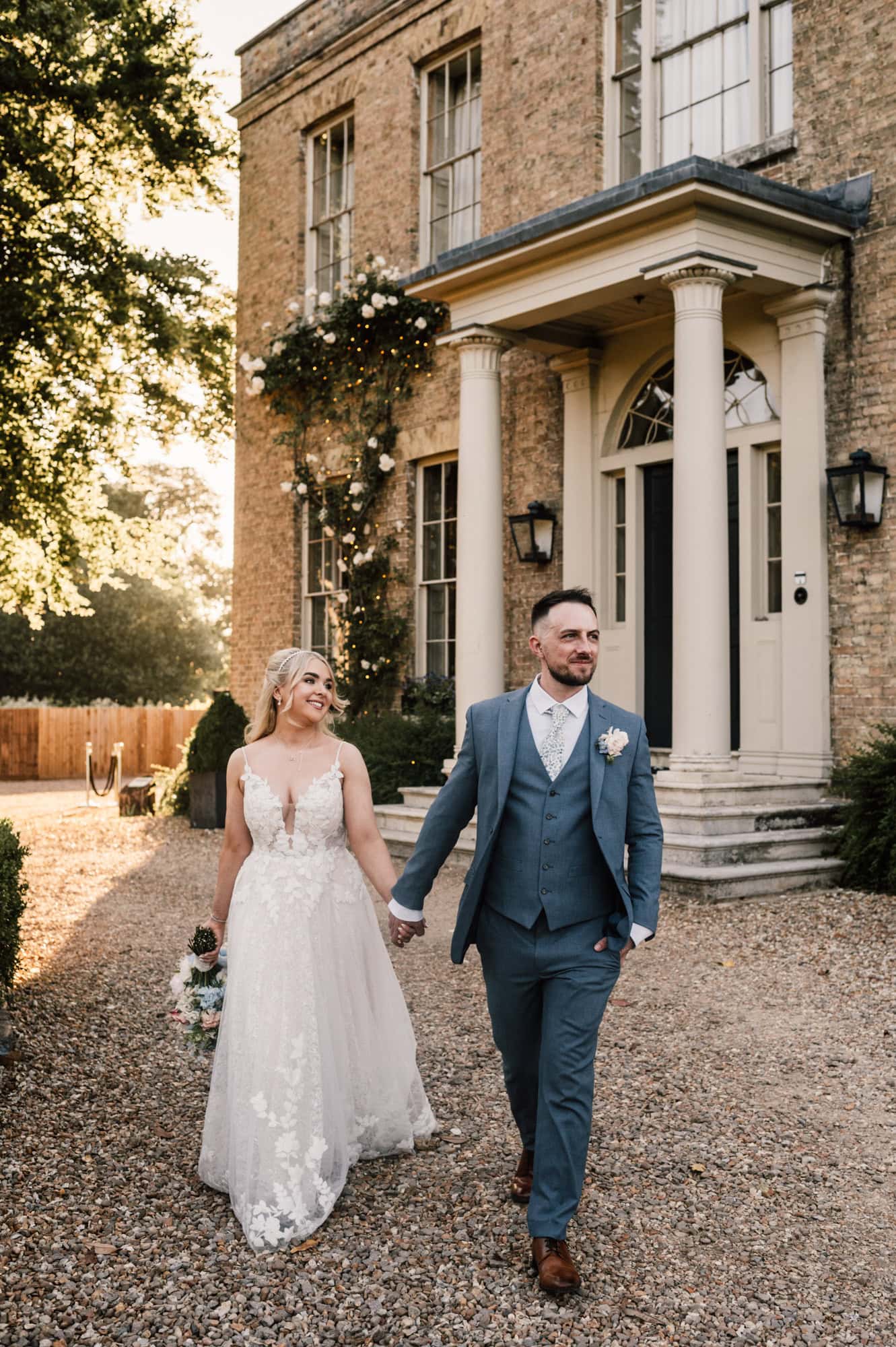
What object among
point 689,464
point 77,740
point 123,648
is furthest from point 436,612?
point 123,648

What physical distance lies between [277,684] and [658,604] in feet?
24.3

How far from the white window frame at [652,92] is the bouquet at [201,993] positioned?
8.38 meters

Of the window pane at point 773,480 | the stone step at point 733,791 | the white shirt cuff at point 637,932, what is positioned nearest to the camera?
the white shirt cuff at point 637,932

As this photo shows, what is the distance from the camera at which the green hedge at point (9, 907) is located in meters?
5.59

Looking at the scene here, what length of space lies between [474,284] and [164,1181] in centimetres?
844

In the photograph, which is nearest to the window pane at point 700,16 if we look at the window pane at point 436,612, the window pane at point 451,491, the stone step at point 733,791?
the window pane at point 451,491

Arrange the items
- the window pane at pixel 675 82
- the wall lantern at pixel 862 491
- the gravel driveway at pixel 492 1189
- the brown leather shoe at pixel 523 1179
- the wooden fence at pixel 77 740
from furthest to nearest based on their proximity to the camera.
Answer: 1. the wooden fence at pixel 77 740
2. the window pane at pixel 675 82
3. the wall lantern at pixel 862 491
4. the brown leather shoe at pixel 523 1179
5. the gravel driveway at pixel 492 1189

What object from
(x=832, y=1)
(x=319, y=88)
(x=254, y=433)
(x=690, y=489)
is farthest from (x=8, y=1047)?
(x=319, y=88)

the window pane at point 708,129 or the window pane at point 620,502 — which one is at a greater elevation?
the window pane at point 708,129

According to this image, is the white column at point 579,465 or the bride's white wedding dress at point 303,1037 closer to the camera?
the bride's white wedding dress at point 303,1037

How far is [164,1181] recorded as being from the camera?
3918mm

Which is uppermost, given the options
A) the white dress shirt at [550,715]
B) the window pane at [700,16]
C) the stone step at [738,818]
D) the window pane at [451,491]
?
the window pane at [700,16]

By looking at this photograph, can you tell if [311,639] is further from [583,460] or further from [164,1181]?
[164,1181]

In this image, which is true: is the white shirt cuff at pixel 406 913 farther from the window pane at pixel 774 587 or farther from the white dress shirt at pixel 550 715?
the window pane at pixel 774 587
